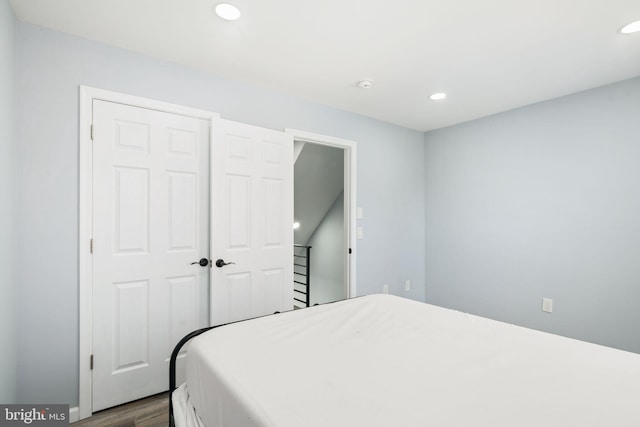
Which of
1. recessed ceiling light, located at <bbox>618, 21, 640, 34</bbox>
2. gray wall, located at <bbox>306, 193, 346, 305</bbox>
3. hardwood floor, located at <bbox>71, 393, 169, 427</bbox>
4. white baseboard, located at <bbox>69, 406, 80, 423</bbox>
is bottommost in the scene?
hardwood floor, located at <bbox>71, 393, 169, 427</bbox>

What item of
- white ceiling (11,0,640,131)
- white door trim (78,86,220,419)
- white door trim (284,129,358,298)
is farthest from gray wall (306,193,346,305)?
white door trim (78,86,220,419)

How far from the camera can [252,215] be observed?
102 inches

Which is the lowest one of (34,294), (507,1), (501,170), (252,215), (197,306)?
(197,306)

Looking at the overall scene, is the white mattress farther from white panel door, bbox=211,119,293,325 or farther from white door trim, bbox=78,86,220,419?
white door trim, bbox=78,86,220,419

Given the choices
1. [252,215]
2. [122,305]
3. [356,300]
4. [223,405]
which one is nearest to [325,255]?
[252,215]

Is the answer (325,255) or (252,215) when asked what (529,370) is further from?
(325,255)

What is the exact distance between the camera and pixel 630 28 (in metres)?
1.89

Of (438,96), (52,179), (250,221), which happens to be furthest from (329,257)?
(52,179)

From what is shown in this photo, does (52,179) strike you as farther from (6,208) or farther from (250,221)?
(250,221)

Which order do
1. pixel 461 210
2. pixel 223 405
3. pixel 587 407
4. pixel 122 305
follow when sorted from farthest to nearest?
pixel 461 210
pixel 122 305
pixel 223 405
pixel 587 407

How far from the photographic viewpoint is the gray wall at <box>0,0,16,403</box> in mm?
1596

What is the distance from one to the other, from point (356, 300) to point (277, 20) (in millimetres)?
1884

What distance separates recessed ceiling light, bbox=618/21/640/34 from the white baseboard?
4.24m

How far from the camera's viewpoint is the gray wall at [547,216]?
8.45 ft
